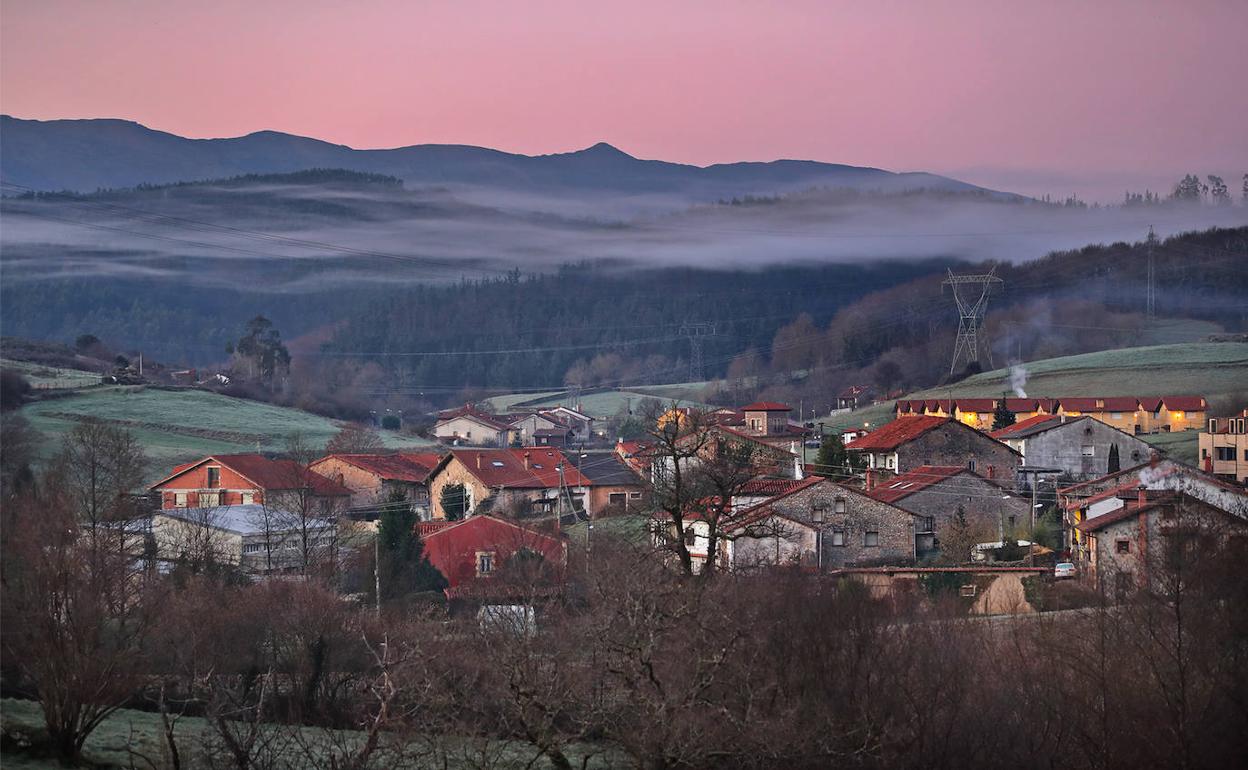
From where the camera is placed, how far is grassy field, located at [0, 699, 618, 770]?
16081 millimetres

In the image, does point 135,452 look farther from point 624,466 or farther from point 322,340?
point 322,340

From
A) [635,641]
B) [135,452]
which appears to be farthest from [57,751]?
[135,452]

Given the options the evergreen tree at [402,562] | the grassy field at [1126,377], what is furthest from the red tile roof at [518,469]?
the grassy field at [1126,377]

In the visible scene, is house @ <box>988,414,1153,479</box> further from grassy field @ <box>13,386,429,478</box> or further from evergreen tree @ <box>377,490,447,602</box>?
grassy field @ <box>13,386,429,478</box>

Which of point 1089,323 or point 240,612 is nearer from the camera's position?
point 240,612

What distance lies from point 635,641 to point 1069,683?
7.53 meters

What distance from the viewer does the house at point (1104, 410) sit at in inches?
2279

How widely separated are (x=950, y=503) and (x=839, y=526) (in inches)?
156

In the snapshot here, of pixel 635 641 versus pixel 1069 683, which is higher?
pixel 635 641

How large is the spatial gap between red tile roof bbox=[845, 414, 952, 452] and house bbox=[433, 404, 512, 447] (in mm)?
33653

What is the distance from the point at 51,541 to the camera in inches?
787

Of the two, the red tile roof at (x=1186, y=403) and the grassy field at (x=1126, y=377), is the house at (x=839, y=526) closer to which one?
Result: the red tile roof at (x=1186, y=403)

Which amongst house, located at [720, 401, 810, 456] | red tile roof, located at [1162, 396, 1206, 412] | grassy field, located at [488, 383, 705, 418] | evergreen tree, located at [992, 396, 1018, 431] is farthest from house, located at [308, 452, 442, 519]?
grassy field, located at [488, 383, 705, 418]

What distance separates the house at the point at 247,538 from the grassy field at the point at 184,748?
11563 mm
